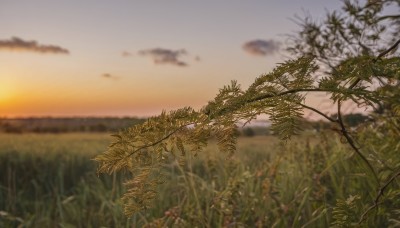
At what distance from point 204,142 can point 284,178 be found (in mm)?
2768

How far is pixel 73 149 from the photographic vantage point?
8422 mm

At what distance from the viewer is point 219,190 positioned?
12.7 ft

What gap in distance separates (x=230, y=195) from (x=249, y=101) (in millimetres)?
1654

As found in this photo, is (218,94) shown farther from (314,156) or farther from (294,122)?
(314,156)

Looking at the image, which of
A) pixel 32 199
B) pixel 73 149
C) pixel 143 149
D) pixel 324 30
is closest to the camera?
pixel 143 149

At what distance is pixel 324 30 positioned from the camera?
3494mm

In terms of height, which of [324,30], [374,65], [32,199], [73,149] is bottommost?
[32,199]

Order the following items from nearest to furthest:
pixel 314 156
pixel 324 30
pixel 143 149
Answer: pixel 143 149 → pixel 324 30 → pixel 314 156

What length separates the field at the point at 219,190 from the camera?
291 cm

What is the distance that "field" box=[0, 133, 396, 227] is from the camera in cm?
291

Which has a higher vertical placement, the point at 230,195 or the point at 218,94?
the point at 218,94

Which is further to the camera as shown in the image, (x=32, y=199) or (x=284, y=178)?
(x=32, y=199)

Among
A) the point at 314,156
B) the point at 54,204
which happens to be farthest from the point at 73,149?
the point at 314,156

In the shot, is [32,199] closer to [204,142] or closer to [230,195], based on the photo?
[230,195]
